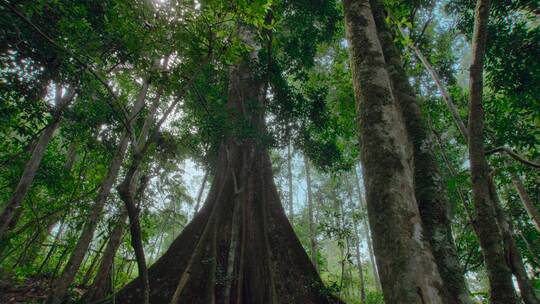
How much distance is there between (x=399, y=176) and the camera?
1.45 meters

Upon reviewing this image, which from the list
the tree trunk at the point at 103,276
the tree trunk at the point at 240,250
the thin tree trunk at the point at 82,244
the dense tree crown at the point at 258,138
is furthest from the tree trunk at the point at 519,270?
the tree trunk at the point at 103,276

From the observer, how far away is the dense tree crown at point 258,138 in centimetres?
162

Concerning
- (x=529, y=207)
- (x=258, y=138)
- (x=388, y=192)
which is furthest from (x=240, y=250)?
(x=529, y=207)

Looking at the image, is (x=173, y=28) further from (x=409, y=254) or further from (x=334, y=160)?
(x=334, y=160)

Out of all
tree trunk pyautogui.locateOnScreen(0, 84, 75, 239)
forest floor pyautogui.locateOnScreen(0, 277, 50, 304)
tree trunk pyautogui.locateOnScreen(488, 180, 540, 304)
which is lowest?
forest floor pyautogui.locateOnScreen(0, 277, 50, 304)

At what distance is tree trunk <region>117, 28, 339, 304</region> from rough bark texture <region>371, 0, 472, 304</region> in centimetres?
261

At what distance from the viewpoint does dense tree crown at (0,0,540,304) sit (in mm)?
1616

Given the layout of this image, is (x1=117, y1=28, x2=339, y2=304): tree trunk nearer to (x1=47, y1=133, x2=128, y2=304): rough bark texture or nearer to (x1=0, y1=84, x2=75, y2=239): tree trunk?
(x1=47, y1=133, x2=128, y2=304): rough bark texture

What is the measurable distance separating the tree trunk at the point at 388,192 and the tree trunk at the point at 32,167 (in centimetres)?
445

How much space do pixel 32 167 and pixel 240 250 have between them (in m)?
3.58

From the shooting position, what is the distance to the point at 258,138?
5809 mm

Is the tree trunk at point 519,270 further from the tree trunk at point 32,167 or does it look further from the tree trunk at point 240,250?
the tree trunk at point 32,167

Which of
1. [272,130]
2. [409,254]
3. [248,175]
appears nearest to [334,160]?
[272,130]

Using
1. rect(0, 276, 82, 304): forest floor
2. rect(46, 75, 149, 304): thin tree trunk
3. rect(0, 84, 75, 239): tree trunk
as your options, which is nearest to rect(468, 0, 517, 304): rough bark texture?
rect(46, 75, 149, 304): thin tree trunk
